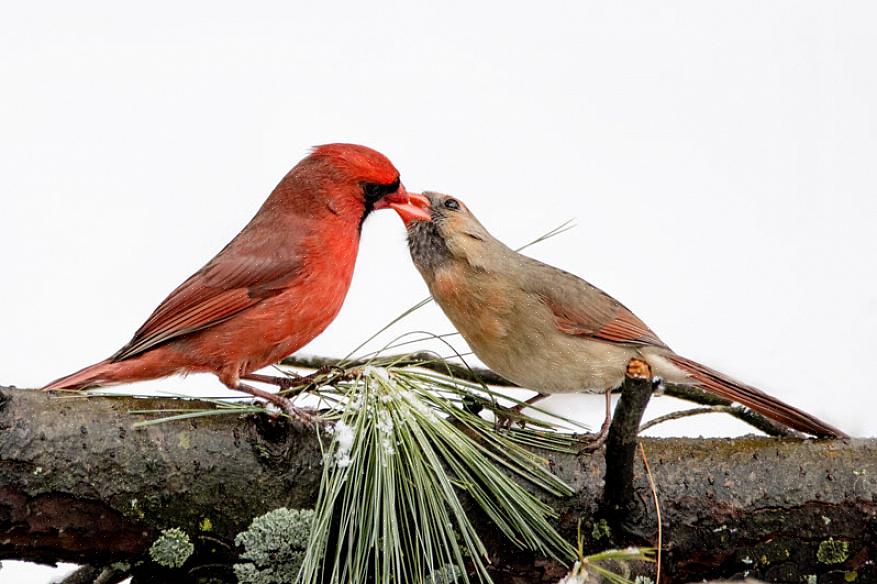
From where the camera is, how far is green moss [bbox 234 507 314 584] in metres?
2.28

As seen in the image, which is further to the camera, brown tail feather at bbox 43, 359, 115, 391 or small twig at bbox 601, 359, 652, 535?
brown tail feather at bbox 43, 359, 115, 391

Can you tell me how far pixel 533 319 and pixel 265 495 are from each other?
1005 millimetres

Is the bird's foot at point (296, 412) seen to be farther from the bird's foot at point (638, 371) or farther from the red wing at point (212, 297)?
the bird's foot at point (638, 371)

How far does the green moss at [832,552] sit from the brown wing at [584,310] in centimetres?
89

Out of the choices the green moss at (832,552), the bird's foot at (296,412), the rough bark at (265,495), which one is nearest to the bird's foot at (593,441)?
the rough bark at (265,495)

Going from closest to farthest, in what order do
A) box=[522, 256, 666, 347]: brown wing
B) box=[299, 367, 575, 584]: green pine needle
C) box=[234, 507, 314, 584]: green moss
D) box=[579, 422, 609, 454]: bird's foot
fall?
box=[299, 367, 575, 584]: green pine needle, box=[234, 507, 314, 584]: green moss, box=[579, 422, 609, 454]: bird's foot, box=[522, 256, 666, 347]: brown wing

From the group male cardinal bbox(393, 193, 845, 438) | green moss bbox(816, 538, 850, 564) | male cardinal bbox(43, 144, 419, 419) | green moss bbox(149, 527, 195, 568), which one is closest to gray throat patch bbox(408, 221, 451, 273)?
male cardinal bbox(393, 193, 845, 438)

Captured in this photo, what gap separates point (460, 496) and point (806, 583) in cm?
87

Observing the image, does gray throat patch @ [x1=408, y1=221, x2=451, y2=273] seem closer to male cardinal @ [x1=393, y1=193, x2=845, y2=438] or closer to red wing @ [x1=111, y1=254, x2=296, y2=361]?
male cardinal @ [x1=393, y1=193, x2=845, y2=438]

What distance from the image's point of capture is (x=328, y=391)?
8.16 feet

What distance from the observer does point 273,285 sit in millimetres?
2932

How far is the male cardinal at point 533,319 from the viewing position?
2836 mm

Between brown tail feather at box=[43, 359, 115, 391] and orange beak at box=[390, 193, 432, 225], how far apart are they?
986 mm

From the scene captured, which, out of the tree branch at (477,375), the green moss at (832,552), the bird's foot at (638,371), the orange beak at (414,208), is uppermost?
the orange beak at (414,208)
